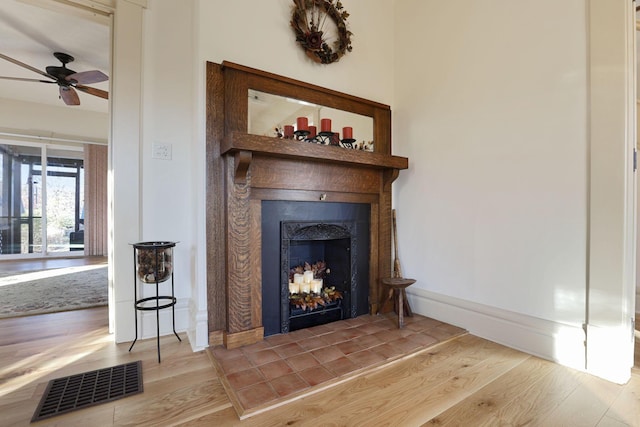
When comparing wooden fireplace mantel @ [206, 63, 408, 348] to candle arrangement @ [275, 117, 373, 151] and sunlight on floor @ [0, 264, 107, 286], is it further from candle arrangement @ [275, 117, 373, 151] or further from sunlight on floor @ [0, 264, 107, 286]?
sunlight on floor @ [0, 264, 107, 286]

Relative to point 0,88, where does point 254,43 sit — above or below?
below

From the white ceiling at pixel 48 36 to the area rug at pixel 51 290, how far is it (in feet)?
7.91

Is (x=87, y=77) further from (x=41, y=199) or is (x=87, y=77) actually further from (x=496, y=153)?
(x=496, y=153)

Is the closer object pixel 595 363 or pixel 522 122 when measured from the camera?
pixel 595 363

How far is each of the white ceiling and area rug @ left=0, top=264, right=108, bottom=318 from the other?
2410 millimetres

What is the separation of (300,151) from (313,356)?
1250 millimetres

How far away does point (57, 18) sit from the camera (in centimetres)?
277

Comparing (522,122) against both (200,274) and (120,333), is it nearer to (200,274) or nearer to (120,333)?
(200,274)

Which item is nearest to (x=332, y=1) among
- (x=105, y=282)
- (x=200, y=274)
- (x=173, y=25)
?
(x=173, y=25)

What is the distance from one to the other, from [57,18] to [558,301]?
4.70 meters

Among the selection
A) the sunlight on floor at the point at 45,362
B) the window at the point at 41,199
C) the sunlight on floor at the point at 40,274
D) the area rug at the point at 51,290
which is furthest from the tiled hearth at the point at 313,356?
the window at the point at 41,199

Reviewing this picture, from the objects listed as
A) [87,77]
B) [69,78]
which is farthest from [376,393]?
[69,78]

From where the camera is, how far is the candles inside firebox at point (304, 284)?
2.27m

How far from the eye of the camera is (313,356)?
1.69 m
